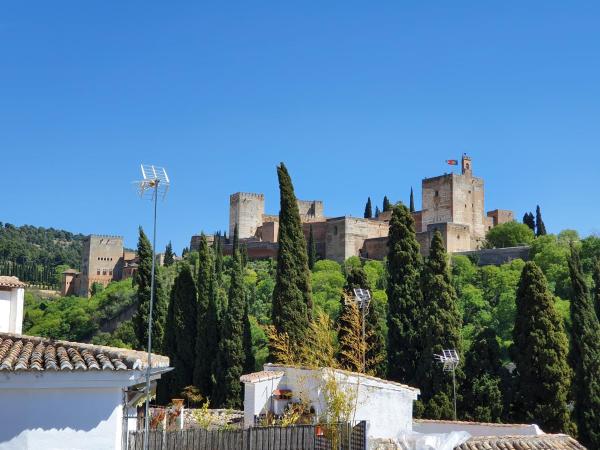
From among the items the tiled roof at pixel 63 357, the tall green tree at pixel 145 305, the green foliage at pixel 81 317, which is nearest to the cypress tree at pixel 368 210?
the green foliage at pixel 81 317

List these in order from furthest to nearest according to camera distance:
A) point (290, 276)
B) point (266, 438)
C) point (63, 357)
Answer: point (290, 276), point (266, 438), point (63, 357)

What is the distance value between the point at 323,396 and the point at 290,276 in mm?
11973

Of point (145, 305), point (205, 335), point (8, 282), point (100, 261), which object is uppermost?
point (100, 261)

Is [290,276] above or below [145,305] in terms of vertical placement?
above

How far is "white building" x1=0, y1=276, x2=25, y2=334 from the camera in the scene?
40.6ft

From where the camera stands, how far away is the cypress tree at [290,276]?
86.0 feet

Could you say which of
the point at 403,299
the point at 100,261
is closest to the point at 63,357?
the point at 403,299

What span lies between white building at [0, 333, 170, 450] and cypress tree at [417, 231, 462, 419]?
657 inches

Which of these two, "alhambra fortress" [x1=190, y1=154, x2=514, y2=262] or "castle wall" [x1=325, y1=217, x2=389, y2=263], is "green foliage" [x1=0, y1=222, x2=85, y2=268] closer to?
"alhambra fortress" [x1=190, y1=154, x2=514, y2=262]

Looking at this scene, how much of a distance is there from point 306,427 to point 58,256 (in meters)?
135

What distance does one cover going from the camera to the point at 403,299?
27.1 meters

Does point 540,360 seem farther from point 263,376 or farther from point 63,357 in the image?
point 63,357

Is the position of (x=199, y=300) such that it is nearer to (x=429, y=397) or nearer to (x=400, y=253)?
(x=400, y=253)

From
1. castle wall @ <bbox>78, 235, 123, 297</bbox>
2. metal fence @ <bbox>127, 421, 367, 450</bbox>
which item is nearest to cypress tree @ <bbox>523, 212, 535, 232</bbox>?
castle wall @ <bbox>78, 235, 123, 297</bbox>
